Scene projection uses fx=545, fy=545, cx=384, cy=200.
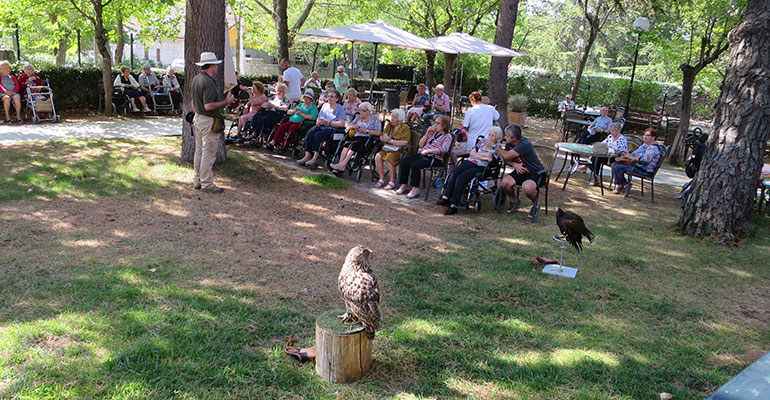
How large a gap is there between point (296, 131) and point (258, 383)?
6.76 meters

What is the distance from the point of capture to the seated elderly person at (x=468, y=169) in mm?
7215

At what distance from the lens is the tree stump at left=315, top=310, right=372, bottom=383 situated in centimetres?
319

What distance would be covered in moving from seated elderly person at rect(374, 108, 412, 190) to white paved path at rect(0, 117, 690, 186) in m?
0.69

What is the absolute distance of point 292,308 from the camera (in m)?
4.21

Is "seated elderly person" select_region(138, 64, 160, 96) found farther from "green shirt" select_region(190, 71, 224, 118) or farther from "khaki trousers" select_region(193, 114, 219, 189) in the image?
"green shirt" select_region(190, 71, 224, 118)

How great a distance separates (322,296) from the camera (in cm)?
447

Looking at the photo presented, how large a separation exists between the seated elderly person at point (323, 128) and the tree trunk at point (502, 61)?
4.34 meters

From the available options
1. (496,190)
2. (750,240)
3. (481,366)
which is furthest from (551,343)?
(750,240)

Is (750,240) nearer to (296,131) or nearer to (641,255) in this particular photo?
(641,255)

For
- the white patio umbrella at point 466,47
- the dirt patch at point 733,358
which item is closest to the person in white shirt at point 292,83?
the white patio umbrella at point 466,47

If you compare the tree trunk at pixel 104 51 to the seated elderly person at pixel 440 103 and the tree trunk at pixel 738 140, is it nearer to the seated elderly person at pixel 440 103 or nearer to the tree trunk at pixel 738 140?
the seated elderly person at pixel 440 103

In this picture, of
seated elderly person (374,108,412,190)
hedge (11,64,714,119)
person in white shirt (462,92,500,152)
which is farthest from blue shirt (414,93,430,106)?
hedge (11,64,714,119)

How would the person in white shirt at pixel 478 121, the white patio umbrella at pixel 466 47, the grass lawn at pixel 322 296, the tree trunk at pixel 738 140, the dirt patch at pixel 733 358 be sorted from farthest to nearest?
the white patio umbrella at pixel 466 47, the person in white shirt at pixel 478 121, the tree trunk at pixel 738 140, the dirt patch at pixel 733 358, the grass lawn at pixel 322 296

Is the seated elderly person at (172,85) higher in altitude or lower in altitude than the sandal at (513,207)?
higher
